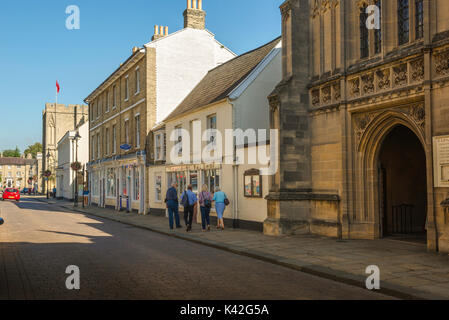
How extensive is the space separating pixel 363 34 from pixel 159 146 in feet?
53.0

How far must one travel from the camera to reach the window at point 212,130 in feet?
68.6

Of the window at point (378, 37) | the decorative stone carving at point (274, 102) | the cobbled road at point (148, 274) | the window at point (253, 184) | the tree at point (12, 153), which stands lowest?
the cobbled road at point (148, 274)

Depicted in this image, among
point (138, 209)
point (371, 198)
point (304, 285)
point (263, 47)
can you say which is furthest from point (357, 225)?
point (138, 209)

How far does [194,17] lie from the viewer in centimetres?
3089

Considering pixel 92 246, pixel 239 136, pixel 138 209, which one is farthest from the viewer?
pixel 138 209

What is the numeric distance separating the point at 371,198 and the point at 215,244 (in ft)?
16.3

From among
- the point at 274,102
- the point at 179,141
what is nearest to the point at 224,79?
the point at 179,141

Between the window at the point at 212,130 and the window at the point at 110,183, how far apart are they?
16792mm

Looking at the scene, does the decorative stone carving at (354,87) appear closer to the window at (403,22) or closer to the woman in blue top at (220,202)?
the window at (403,22)

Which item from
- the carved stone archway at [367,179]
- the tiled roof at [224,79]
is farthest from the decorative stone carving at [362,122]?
the tiled roof at [224,79]

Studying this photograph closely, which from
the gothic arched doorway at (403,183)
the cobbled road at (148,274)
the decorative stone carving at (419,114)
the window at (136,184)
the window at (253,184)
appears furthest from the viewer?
the window at (136,184)

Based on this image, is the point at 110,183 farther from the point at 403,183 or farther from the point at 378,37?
the point at 378,37

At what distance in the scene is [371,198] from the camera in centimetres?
1404
